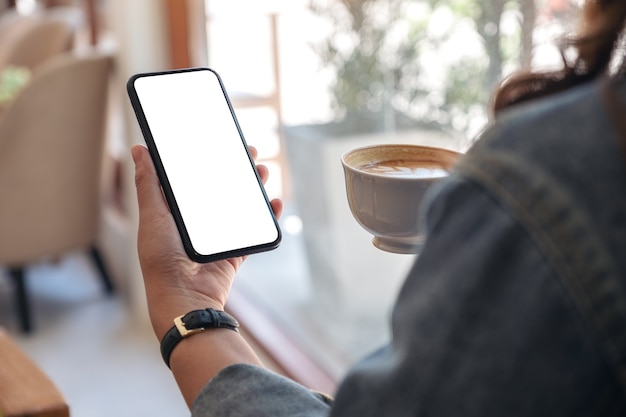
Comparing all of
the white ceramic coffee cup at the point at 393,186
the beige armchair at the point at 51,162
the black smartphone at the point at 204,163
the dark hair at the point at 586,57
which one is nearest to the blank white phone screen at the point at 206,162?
the black smartphone at the point at 204,163

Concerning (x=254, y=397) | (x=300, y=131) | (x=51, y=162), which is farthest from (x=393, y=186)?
(x=51, y=162)

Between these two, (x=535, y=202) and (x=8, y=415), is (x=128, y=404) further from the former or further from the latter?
(x=535, y=202)

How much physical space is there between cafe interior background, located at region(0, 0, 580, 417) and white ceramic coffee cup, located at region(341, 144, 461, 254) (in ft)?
1.80

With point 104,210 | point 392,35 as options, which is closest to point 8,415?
point 392,35

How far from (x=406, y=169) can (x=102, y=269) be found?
2.28 meters

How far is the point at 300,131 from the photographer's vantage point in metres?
1.91

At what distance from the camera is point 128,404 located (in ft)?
6.63

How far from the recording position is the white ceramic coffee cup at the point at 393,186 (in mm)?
553

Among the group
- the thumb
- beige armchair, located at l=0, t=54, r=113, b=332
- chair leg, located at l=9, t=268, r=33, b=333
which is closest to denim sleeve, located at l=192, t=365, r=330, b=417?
the thumb

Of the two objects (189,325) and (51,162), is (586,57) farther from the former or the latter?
(51,162)

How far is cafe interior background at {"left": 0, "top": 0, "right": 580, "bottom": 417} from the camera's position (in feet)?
4.63

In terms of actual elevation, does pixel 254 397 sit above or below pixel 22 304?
above

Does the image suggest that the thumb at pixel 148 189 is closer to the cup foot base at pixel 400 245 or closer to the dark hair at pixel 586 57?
the cup foot base at pixel 400 245

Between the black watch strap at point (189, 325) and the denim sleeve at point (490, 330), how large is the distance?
0.30 m
